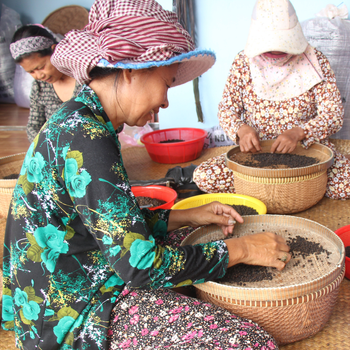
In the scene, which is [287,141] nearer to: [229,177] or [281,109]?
[281,109]

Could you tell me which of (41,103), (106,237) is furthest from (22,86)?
(106,237)

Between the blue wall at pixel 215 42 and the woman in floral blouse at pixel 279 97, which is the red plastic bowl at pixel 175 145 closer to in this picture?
the blue wall at pixel 215 42

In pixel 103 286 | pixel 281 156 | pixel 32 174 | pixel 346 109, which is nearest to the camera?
pixel 32 174

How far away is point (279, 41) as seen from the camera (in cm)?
196

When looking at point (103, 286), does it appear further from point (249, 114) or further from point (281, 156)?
point (249, 114)

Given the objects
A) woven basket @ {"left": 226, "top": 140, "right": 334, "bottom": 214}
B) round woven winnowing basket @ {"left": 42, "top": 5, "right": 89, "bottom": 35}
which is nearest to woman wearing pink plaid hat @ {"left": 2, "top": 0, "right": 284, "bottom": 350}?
woven basket @ {"left": 226, "top": 140, "right": 334, "bottom": 214}

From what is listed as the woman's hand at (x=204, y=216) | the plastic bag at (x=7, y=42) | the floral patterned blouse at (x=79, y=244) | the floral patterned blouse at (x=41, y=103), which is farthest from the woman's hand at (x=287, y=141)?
the plastic bag at (x=7, y=42)

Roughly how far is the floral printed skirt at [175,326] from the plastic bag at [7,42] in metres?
6.16

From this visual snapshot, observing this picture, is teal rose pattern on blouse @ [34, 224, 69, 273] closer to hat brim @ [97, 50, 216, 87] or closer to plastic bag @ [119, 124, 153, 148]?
hat brim @ [97, 50, 216, 87]

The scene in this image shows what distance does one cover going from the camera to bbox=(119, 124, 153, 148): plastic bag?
11.9 ft

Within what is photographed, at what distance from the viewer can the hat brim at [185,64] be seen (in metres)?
0.97

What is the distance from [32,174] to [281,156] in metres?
1.45

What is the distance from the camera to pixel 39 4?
235 inches

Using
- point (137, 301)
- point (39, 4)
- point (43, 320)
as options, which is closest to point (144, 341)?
point (137, 301)
